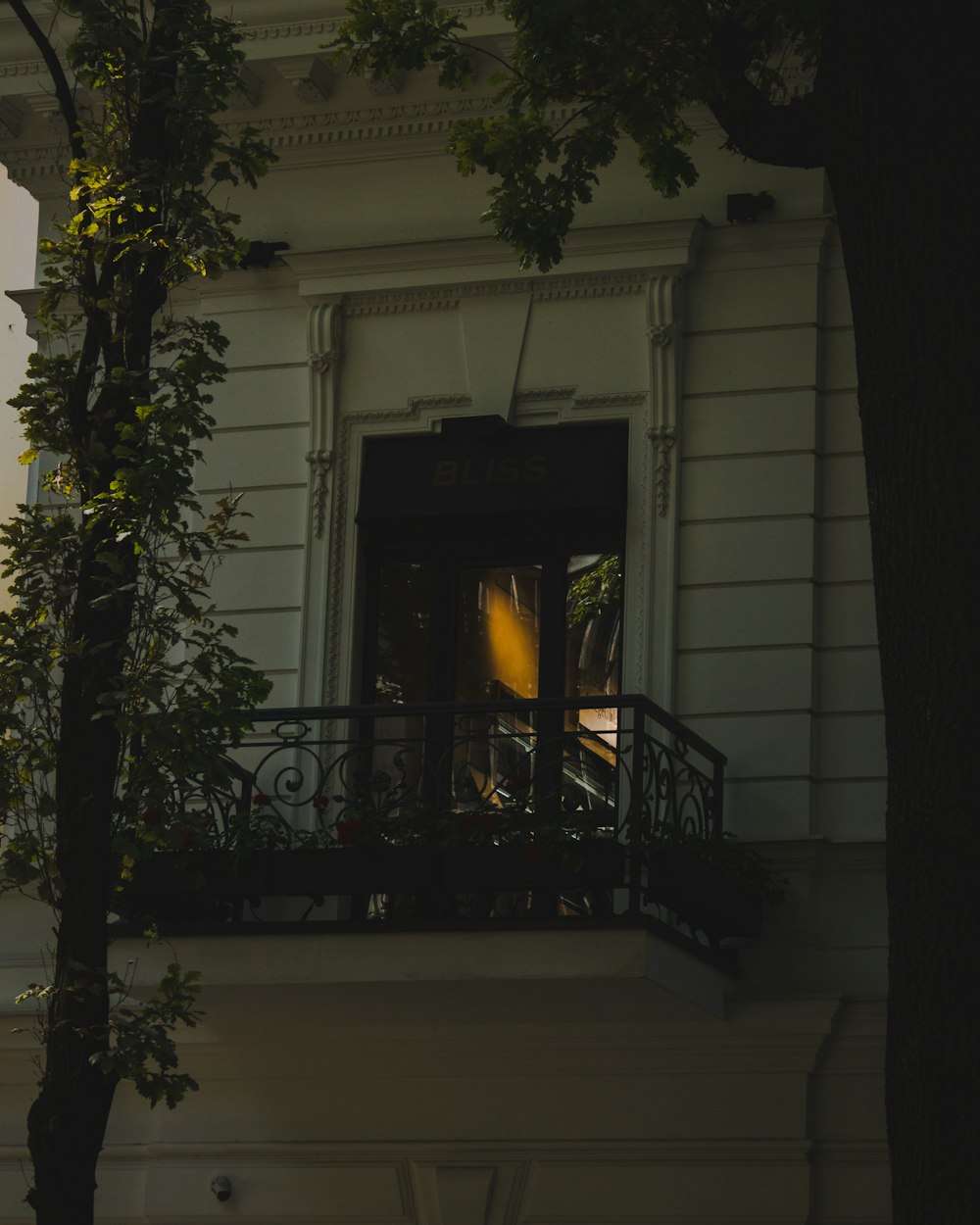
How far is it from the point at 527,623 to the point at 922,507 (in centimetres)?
544

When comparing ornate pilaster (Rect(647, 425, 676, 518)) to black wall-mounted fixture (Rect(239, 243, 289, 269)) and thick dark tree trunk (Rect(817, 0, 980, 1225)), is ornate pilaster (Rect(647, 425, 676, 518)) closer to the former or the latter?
black wall-mounted fixture (Rect(239, 243, 289, 269))

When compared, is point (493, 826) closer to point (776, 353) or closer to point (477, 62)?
point (776, 353)

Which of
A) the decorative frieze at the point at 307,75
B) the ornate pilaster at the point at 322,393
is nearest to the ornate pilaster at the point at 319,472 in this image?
the ornate pilaster at the point at 322,393

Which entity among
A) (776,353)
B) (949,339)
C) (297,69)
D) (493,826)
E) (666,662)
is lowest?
(493,826)

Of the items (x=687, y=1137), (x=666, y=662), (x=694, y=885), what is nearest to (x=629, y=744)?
(x=666, y=662)

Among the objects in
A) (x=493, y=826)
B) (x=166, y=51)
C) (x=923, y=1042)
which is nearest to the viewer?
(x=923, y=1042)

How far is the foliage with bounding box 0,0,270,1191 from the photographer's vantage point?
7949mm

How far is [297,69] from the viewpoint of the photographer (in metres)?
13.4

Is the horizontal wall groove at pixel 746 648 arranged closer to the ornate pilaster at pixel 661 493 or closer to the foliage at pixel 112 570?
the ornate pilaster at pixel 661 493

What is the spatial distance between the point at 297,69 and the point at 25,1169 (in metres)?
6.96

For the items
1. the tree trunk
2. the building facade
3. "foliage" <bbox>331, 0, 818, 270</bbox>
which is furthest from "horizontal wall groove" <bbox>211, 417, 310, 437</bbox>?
the tree trunk

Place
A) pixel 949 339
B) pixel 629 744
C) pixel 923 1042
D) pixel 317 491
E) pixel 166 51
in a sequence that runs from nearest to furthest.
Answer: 1. pixel 923 1042
2. pixel 949 339
3. pixel 166 51
4. pixel 629 744
5. pixel 317 491

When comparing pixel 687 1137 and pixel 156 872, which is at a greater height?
pixel 156 872

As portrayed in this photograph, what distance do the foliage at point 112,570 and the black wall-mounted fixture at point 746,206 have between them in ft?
14.0
